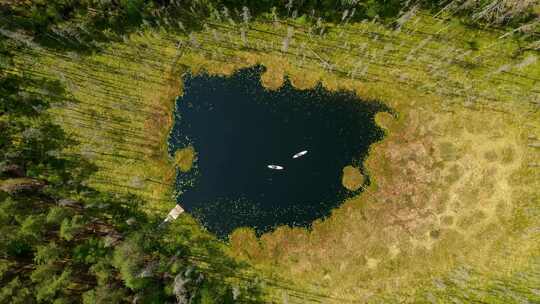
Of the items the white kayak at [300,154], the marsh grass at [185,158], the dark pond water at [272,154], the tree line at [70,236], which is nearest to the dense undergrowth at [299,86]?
the tree line at [70,236]

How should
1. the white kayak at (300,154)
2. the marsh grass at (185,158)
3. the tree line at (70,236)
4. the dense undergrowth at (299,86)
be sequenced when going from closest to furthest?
the tree line at (70,236) < the dense undergrowth at (299,86) < the white kayak at (300,154) < the marsh grass at (185,158)

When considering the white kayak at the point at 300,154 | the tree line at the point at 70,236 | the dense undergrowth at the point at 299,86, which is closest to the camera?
the tree line at the point at 70,236

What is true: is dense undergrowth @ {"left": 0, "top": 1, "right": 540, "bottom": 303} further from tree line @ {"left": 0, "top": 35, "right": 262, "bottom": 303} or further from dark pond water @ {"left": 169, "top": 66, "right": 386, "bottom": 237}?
dark pond water @ {"left": 169, "top": 66, "right": 386, "bottom": 237}

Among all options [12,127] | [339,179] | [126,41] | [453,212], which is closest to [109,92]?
[126,41]

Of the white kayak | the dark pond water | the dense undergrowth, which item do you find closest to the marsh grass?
the dark pond water

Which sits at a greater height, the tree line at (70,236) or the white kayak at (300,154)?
the white kayak at (300,154)

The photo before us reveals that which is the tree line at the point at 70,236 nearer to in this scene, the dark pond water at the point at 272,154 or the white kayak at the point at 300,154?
the dark pond water at the point at 272,154

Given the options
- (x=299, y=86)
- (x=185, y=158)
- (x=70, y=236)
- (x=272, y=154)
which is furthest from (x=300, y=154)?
(x=70, y=236)
